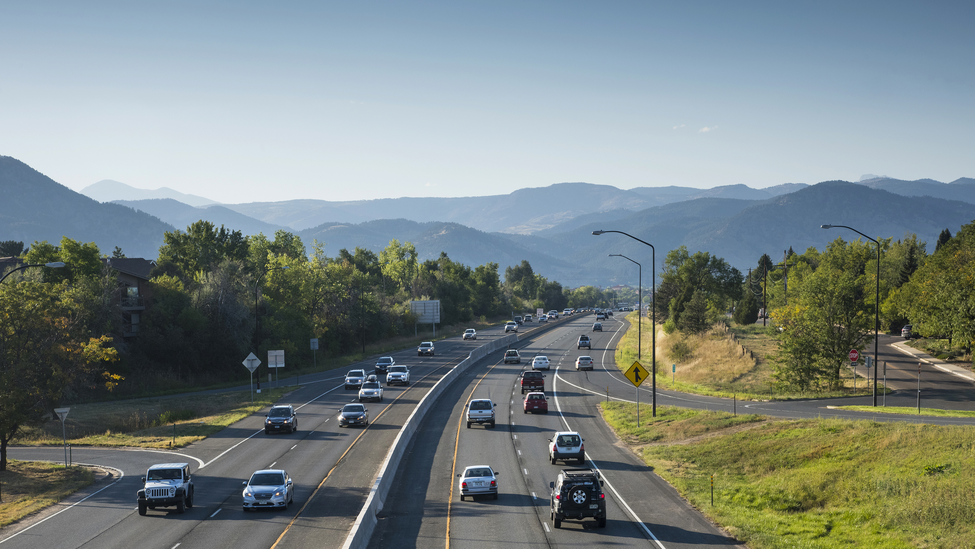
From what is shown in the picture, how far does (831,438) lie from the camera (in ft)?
96.7

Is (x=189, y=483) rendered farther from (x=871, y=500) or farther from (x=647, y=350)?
(x=647, y=350)

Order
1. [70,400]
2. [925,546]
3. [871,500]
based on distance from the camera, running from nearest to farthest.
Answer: [925,546] → [871,500] → [70,400]

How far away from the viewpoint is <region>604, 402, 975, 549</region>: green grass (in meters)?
20.0

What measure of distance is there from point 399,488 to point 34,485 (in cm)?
1587

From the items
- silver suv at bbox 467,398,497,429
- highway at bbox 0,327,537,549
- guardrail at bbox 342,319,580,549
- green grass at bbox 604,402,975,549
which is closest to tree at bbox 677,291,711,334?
guardrail at bbox 342,319,580,549

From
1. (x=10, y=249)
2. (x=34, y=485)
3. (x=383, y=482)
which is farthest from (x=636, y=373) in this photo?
(x=10, y=249)

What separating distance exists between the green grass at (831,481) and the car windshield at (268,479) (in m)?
14.9

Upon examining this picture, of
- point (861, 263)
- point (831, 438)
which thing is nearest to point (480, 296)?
point (861, 263)

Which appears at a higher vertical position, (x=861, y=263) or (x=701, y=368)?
(x=861, y=263)

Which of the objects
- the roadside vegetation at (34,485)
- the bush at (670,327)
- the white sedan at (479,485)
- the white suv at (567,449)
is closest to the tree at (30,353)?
the roadside vegetation at (34,485)

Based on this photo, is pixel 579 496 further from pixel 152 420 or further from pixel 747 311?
→ pixel 747 311

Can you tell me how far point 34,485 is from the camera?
30.2 meters

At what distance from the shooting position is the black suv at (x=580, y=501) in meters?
21.9

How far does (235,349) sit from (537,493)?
5809 centimetres
